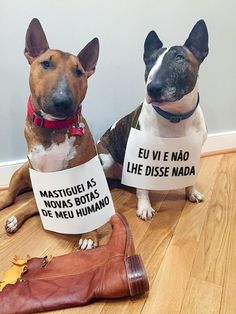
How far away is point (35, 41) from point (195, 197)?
0.99 m

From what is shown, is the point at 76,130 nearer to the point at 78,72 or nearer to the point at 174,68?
the point at 78,72

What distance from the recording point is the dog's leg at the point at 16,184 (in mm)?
1531

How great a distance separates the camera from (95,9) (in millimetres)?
1595

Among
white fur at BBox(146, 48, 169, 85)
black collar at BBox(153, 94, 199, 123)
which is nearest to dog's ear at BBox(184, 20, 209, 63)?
white fur at BBox(146, 48, 169, 85)

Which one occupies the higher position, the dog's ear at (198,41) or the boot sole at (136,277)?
the dog's ear at (198,41)

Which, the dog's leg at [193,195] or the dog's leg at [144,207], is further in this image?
the dog's leg at [193,195]

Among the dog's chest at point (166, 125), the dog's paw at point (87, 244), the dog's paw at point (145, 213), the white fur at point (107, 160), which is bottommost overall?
the dog's paw at point (145, 213)

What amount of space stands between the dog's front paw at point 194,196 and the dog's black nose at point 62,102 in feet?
2.61

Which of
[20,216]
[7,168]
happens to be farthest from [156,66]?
[7,168]

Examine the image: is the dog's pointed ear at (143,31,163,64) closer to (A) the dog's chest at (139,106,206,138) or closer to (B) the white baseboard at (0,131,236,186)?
(A) the dog's chest at (139,106,206,138)

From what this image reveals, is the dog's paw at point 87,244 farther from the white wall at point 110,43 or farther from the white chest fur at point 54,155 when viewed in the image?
the white wall at point 110,43

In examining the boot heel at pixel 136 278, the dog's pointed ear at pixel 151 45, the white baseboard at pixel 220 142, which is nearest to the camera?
the boot heel at pixel 136 278

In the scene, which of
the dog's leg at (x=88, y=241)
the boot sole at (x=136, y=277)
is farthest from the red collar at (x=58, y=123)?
the boot sole at (x=136, y=277)

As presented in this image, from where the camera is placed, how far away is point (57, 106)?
1053 millimetres
